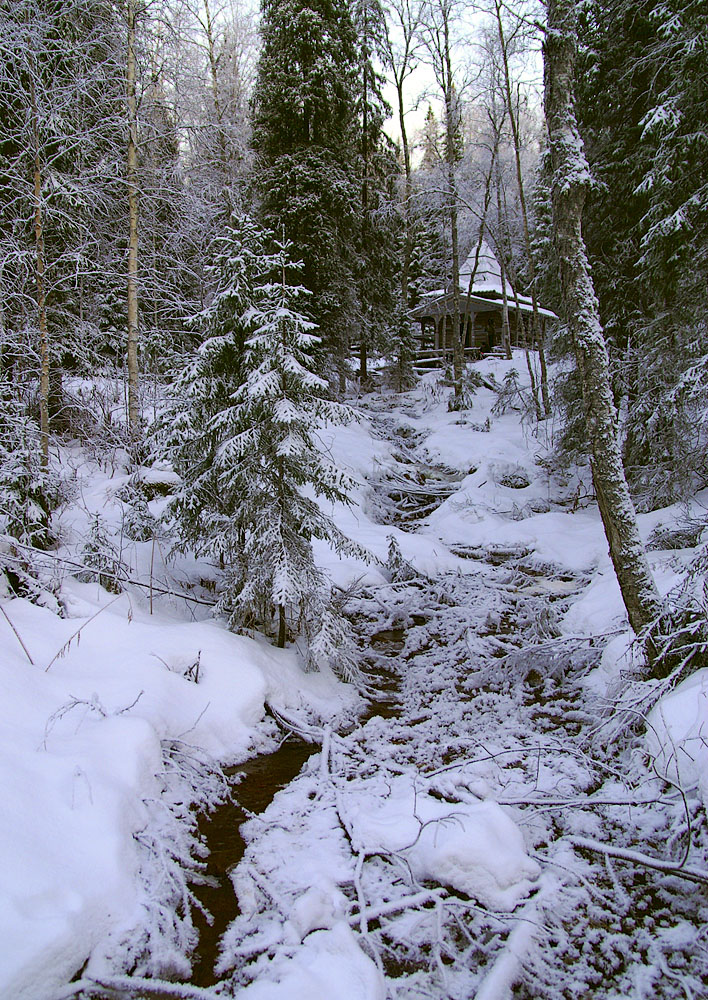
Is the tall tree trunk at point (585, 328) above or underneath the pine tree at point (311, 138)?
underneath

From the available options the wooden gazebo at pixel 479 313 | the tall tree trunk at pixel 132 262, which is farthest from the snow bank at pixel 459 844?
the wooden gazebo at pixel 479 313

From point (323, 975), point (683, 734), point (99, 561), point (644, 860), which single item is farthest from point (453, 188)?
point (323, 975)

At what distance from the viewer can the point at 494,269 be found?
37344 mm

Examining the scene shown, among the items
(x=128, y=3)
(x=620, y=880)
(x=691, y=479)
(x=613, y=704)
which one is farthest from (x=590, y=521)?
(x=128, y=3)

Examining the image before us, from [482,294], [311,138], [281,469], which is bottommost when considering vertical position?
[281,469]

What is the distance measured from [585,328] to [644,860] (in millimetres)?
4711

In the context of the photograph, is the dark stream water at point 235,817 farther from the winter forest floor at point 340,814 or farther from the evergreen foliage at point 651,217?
the evergreen foliage at point 651,217

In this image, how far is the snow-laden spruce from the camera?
22.2 ft

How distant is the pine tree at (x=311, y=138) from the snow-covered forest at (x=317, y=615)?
1640mm

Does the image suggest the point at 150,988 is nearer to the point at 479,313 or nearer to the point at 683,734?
the point at 683,734

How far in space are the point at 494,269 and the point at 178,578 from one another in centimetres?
3414

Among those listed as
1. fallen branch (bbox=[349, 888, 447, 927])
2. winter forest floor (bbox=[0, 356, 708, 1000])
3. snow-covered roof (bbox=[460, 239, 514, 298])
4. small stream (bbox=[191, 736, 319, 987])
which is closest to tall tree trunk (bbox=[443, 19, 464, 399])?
snow-covered roof (bbox=[460, 239, 514, 298])

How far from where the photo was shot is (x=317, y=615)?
7223mm

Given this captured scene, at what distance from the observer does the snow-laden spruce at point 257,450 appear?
676 cm
